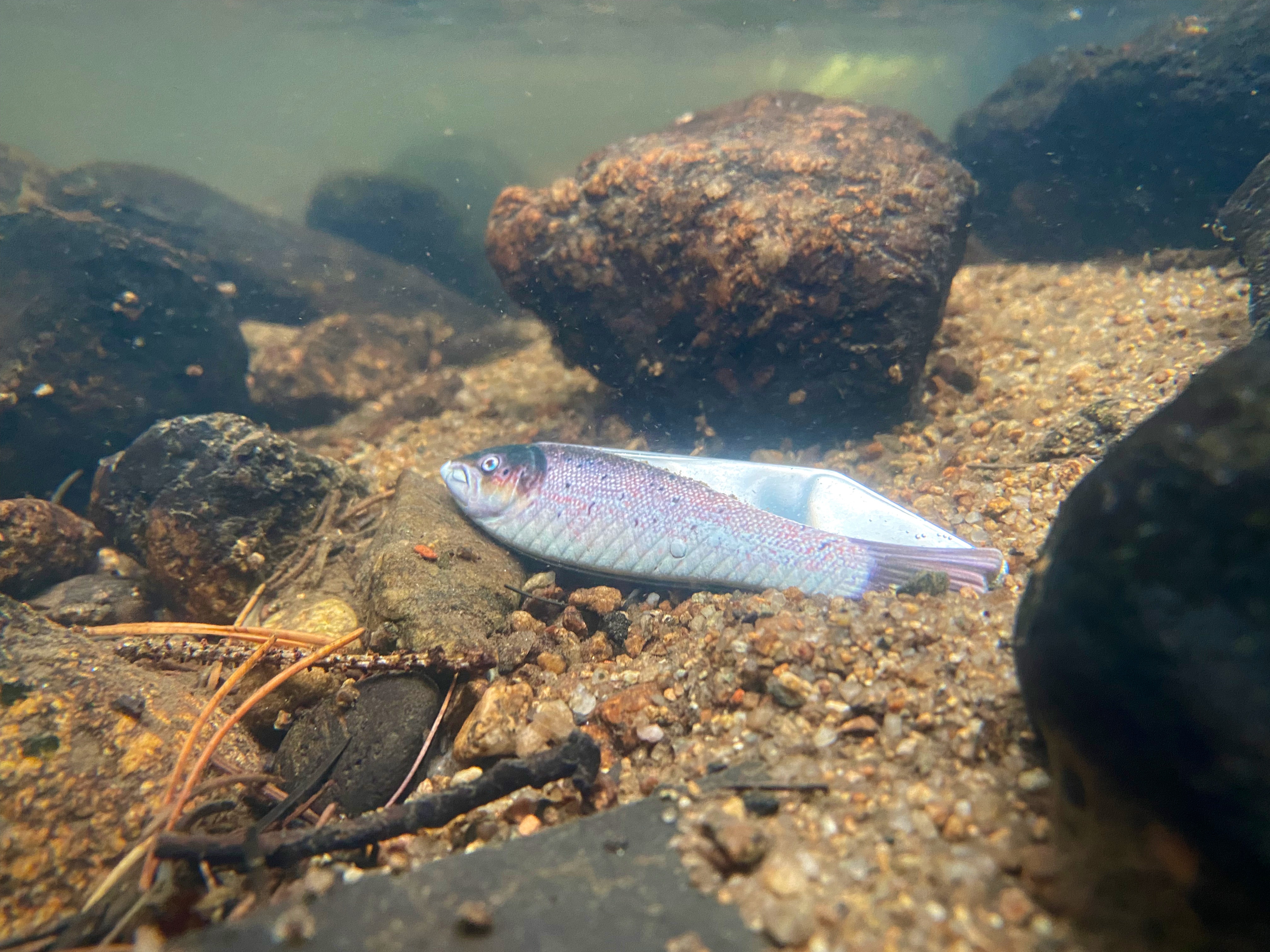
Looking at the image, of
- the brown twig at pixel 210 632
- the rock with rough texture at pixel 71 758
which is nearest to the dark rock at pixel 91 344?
the brown twig at pixel 210 632

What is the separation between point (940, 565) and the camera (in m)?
2.50

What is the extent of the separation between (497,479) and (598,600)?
3.19 feet

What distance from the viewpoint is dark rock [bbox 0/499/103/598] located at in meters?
3.54

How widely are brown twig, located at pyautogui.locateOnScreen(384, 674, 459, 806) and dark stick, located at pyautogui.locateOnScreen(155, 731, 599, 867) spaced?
0.30 metres

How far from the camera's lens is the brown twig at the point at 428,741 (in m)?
2.07

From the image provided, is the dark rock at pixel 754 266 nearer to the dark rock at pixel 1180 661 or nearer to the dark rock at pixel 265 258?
the dark rock at pixel 1180 661

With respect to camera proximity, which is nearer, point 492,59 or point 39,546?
point 39,546

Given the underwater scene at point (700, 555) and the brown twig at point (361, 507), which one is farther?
the brown twig at point (361, 507)

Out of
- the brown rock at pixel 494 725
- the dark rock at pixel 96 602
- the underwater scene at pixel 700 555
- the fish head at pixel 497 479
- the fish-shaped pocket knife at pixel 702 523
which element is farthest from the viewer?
the dark rock at pixel 96 602

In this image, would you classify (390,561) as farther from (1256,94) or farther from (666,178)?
(1256,94)

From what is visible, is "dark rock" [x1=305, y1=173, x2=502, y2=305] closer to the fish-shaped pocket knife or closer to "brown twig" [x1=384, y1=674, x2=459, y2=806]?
the fish-shaped pocket knife

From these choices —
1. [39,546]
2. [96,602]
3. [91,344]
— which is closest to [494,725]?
[96,602]

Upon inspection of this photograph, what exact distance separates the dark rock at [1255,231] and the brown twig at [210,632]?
5.81 metres

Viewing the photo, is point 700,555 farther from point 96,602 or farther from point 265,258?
point 265,258
